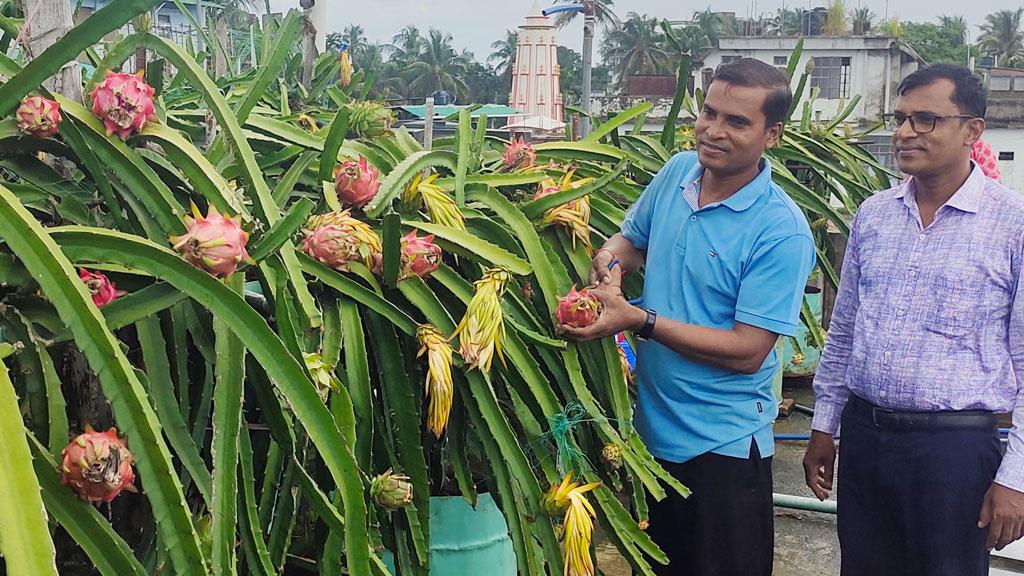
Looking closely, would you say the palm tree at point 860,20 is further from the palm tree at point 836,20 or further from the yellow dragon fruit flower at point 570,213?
the yellow dragon fruit flower at point 570,213

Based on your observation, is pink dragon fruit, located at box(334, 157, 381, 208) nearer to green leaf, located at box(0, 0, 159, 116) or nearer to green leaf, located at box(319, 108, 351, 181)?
green leaf, located at box(319, 108, 351, 181)

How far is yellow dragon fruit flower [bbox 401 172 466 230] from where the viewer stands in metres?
1.80

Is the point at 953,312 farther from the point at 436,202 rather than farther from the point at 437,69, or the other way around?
the point at 437,69

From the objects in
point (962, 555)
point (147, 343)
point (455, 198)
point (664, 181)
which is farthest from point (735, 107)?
point (147, 343)

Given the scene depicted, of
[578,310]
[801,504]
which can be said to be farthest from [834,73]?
[578,310]

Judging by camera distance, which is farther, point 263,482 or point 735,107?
point 735,107

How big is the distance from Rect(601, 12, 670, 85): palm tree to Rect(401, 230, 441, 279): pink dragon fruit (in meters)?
46.8

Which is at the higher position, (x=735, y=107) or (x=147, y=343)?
(x=735, y=107)

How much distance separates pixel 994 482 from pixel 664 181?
34.3 inches

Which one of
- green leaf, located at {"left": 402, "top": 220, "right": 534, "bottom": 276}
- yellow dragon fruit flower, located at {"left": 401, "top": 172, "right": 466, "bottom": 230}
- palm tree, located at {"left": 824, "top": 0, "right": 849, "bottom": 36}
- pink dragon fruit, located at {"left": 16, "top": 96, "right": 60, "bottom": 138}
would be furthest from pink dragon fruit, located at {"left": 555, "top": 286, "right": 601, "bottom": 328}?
palm tree, located at {"left": 824, "top": 0, "right": 849, "bottom": 36}

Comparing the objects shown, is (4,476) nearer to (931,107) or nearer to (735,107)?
(735,107)

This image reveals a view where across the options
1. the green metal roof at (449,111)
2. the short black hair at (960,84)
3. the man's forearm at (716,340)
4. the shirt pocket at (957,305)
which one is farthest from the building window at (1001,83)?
the man's forearm at (716,340)

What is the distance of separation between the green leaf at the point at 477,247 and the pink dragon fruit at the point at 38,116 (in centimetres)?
59

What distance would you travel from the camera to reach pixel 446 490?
206 cm
